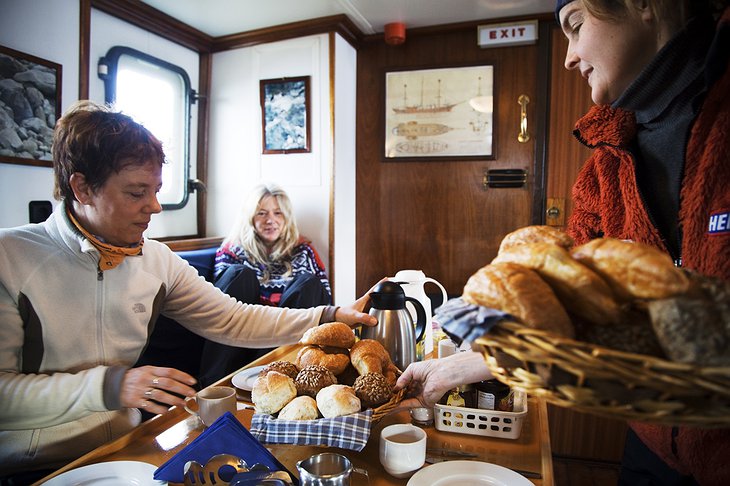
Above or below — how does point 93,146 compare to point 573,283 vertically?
above

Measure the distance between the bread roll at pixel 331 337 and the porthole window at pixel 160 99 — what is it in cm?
196

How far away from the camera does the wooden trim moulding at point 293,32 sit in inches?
126

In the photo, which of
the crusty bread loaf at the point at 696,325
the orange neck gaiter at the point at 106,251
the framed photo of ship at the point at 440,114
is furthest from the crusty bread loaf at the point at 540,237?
the framed photo of ship at the point at 440,114

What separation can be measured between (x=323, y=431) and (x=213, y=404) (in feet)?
0.99

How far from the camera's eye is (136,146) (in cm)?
135

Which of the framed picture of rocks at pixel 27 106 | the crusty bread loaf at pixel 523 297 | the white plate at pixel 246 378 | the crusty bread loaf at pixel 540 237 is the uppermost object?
the framed picture of rocks at pixel 27 106

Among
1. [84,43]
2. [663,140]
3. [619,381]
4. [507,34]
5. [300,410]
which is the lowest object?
[300,410]

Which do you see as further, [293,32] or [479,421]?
[293,32]

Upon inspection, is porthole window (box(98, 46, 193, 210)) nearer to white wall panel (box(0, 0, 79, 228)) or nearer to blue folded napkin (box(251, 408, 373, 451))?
white wall panel (box(0, 0, 79, 228))

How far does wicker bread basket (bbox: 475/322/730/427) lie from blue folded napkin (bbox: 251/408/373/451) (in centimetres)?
47

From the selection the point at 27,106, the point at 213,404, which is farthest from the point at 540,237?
the point at 27,106

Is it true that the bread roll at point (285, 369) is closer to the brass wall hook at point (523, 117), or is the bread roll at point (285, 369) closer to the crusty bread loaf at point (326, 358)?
the crusty bread loaf at point (326, 358)

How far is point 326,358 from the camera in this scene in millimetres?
1148

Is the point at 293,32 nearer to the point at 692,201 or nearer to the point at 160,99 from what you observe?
the point at 160,99
